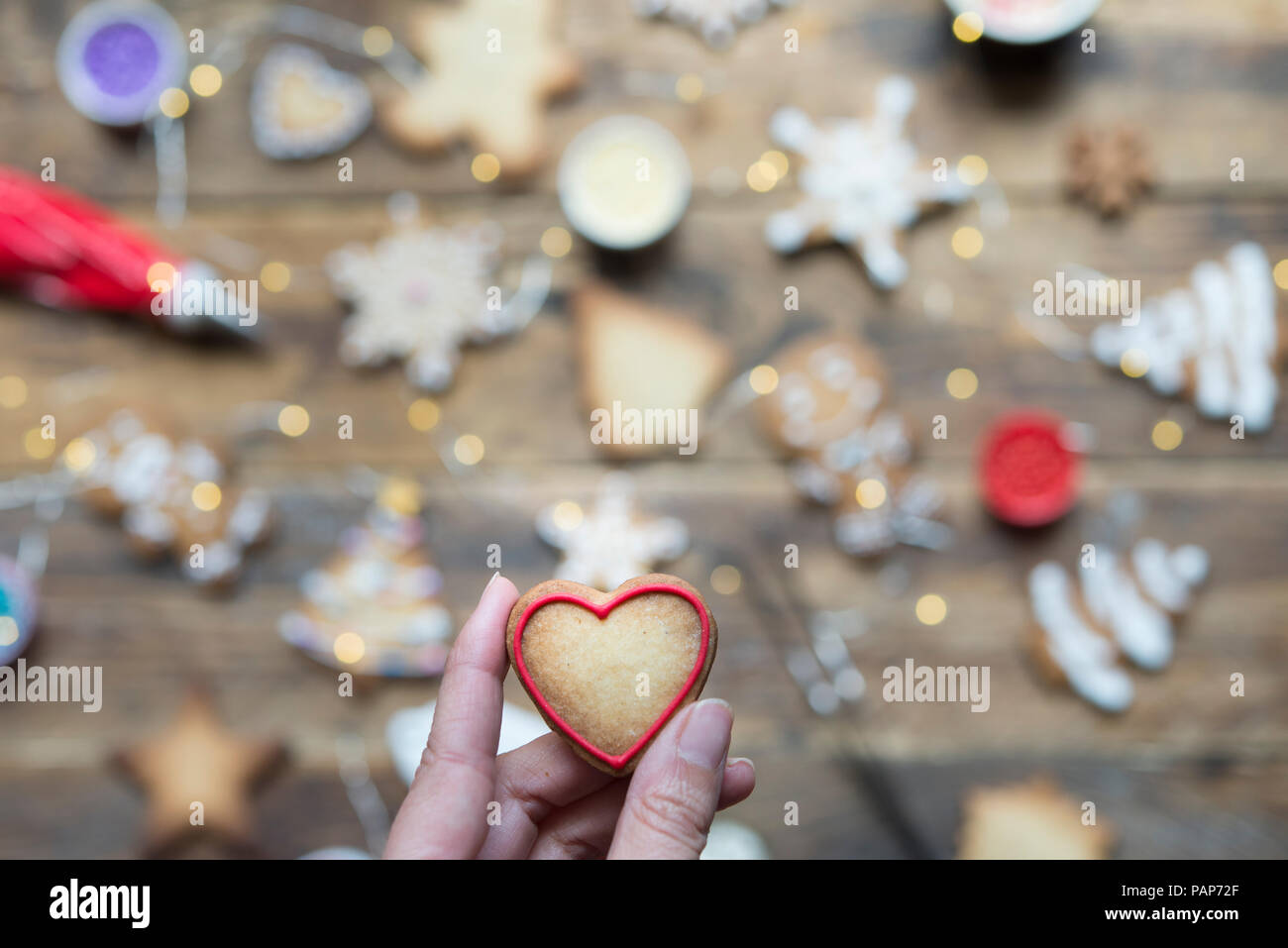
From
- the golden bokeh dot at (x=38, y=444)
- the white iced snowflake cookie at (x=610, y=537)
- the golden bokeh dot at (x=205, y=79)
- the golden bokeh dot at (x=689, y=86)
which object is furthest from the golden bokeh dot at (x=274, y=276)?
the golden bokeh dot at (x=689, y=86)

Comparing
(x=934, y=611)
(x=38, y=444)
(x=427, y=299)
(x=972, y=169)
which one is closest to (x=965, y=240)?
(x=972, y=169)

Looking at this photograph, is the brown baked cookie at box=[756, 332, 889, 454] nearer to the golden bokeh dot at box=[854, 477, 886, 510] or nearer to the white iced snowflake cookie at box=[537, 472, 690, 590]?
the golden bokeh dot at box=[854, 477, 886, 510]

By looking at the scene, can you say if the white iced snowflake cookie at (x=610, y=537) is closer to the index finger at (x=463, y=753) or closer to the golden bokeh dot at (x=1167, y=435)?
the index finger at (x=463, y=753)

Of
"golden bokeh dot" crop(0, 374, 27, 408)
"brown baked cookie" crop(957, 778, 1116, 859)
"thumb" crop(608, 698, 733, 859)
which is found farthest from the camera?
"golden bokeh dot" crop(0, 374, 27, 408)

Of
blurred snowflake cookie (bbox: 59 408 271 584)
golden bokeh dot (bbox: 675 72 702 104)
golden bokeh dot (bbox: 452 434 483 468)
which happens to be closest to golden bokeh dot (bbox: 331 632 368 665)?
blurred snowflake cookie (bbox: 59 408 271 584)

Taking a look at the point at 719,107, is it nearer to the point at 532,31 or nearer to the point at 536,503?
the point at 532,31

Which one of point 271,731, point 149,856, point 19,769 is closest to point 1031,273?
point 271,731

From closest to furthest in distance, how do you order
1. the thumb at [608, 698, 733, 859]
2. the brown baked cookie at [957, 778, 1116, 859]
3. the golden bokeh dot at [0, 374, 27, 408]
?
the thumb at [608, 698, 733, 859], the brown baked cookie at [957, 778, 1116, 859], the golden bokeh dot at [0, 374, 27, 408]
